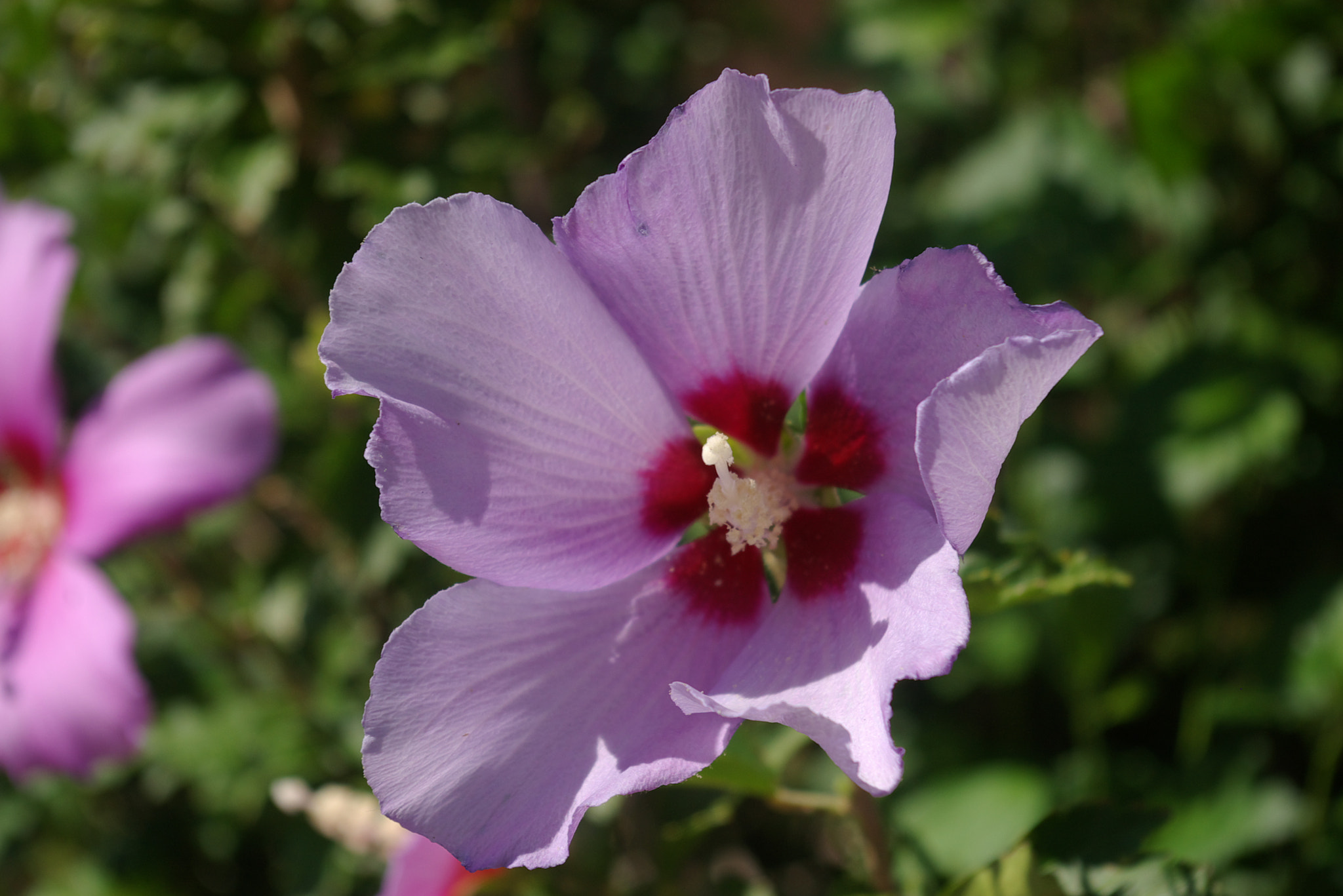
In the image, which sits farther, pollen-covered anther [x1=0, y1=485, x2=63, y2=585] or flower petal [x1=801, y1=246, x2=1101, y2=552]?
pollen-covered anther [x1=0, y1=485, x2=63, y2=585]

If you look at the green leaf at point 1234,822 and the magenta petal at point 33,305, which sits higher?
the magenta petal at point 33,305

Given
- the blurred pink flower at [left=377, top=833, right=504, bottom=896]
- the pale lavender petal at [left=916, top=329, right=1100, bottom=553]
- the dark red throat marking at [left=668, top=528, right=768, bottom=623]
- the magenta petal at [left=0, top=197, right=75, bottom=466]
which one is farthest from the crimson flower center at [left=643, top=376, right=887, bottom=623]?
the magenta petal at [left=0, top=197, right=75, bottom=466]

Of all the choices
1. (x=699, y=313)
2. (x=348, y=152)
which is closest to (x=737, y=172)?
(x=699, y=313)

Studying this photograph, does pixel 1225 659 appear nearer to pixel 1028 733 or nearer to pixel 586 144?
pixel 1028 733

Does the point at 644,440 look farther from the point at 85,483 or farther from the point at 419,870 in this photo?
the point at 85,483

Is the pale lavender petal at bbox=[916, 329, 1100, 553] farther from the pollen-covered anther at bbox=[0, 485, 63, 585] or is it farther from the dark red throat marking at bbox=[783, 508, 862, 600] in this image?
the pollen-covered anther at bbox=[0, 485, 63, 585]

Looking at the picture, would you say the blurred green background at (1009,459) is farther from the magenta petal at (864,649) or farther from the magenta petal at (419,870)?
the magenta petal at (864,649)

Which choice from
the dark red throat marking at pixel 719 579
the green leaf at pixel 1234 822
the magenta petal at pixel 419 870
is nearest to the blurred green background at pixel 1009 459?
the green leaf at pixel 1234 822

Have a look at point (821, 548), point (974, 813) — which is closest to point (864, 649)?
point (821, 548)
